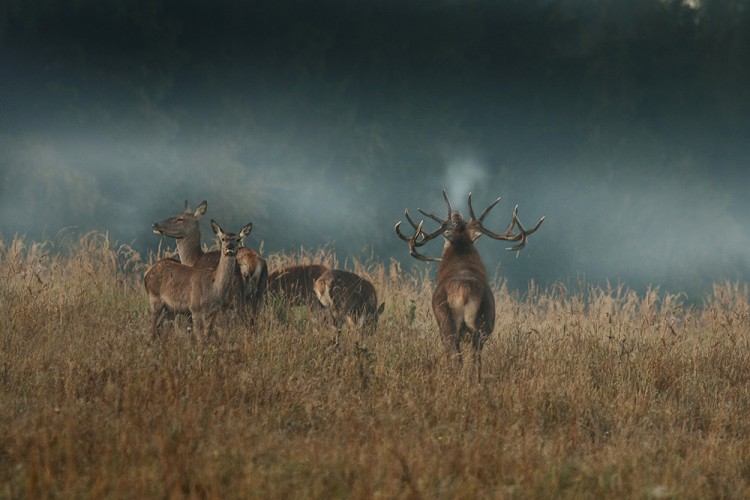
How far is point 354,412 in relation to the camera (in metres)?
7.57

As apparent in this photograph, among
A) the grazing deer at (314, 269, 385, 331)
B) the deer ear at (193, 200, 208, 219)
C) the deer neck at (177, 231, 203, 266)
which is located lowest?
the grazing deer at (314, 269, 385, 331)

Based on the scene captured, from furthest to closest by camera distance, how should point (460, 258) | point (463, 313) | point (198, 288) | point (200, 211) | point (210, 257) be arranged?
point (200, 211) → point (210, 257) → point (198, 288) → point (460, 258) → point (463, 313)

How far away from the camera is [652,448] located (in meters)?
7.11

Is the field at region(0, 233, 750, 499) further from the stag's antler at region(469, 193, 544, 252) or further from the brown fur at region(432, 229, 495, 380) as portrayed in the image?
the stag's antler at region(469, 193, 544, 252)

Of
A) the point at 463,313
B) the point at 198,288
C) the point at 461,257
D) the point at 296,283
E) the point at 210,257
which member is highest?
the point at 210,257

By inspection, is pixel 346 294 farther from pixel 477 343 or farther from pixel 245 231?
pixel 477 343

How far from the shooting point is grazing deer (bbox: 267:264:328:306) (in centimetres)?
1327

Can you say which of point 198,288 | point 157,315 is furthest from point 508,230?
point 157,315

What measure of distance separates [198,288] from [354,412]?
15.2ft

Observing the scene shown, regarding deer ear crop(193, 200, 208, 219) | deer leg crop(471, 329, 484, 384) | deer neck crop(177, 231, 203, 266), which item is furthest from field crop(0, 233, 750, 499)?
deer ear crop(193, 200, 208, 219)

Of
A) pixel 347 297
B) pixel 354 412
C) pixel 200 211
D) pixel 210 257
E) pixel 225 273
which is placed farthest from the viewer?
pixel 200 211

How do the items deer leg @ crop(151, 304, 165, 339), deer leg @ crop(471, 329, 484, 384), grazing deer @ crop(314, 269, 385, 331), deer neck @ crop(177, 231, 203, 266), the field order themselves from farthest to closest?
deer neck @ crop(177, 231, 203, 266) → grazing deer @ crop(314, 269, 385, 331) → deer leg @ crop(151, 304, 165, 339) → deer leg @ crop(471, 329, 484, 384) → the field

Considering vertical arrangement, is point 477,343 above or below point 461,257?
below

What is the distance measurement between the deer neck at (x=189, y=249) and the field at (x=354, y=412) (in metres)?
1.47
